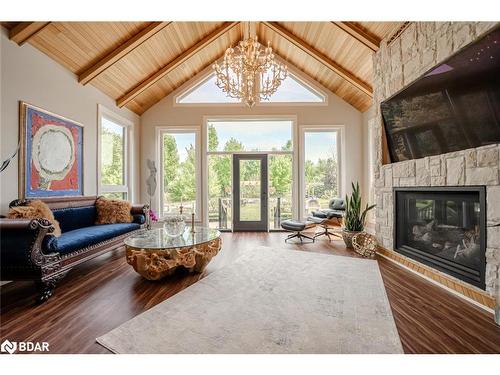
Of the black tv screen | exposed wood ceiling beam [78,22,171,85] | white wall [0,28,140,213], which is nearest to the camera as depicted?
the black tv screen

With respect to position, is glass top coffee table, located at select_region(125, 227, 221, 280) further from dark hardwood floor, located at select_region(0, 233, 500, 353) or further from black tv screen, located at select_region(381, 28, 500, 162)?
black tv screen, located at select_region(381, 28, 500, 162)

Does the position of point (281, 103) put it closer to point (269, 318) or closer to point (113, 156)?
point (113, 156)

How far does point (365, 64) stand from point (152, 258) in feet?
16.0

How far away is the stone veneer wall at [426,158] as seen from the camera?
2.01 metres

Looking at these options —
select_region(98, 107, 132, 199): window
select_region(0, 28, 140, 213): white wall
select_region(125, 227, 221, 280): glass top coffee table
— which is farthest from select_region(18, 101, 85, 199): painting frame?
select_region(125, 227, 221, 280): glass top coffee table

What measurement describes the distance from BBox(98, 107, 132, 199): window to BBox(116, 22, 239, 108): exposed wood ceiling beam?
0.48m

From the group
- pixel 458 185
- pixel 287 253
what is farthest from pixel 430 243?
pixel 287 253

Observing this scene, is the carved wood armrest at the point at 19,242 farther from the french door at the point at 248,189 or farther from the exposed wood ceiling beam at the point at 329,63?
the exposed wood ceiling beam at the point at 329,63

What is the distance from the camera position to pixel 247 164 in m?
5.94

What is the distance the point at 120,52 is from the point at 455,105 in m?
4.61

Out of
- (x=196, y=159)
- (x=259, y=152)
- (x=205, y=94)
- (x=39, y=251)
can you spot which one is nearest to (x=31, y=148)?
(x=39, y=251)

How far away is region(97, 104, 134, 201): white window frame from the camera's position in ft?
14.8

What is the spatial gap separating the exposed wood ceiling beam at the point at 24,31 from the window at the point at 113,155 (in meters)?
1.70

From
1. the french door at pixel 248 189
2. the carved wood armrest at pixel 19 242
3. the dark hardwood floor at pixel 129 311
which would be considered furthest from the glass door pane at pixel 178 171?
the carved wood armrest at pixel 19 242
